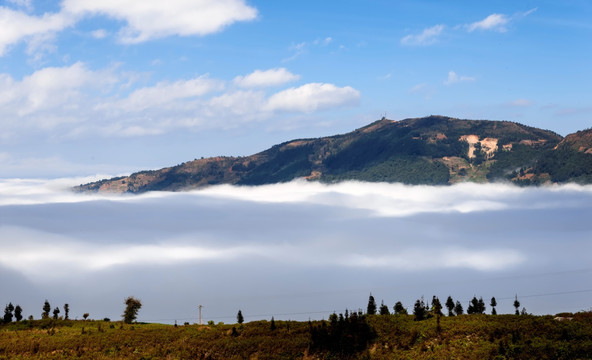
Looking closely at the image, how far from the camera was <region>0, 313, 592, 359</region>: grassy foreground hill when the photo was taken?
12219 centimetres

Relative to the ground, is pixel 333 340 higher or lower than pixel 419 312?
lower

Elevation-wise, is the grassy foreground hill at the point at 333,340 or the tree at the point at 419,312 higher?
the tree at the point at 419,312

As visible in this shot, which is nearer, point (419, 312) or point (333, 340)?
point (333, 340)

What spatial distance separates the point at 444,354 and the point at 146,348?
235ft

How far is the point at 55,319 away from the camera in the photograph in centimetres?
19450

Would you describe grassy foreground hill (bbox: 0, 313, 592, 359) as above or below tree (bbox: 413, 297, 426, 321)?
below

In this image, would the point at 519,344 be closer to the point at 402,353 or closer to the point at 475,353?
the point at 475,353

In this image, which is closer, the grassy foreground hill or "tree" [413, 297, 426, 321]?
the grassy foreground hill

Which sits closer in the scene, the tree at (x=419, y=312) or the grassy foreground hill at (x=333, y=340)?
the grassy foreground hill at (x=333, y=340)

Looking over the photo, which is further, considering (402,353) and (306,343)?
(306,343)

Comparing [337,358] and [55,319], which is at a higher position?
[55,319]

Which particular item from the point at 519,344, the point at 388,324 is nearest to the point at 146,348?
the point at 388,324

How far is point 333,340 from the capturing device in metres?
142

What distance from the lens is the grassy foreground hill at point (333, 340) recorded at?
122m
